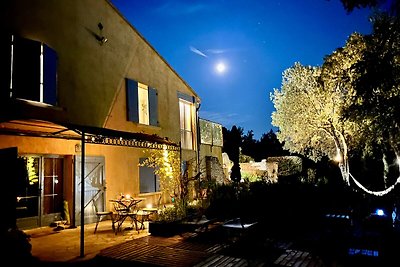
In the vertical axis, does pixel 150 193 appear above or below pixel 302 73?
below

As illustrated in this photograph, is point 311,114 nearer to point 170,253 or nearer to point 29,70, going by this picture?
point 170,253

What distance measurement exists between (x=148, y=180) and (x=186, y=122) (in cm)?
461

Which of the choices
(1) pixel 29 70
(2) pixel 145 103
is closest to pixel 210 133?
(2) pixel 145 103

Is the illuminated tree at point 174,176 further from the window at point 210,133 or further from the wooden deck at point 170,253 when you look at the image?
the window at point 210,133

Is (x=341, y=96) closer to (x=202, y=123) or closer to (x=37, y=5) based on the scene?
(x=202, y=123)

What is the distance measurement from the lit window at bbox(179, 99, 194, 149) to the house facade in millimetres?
2183

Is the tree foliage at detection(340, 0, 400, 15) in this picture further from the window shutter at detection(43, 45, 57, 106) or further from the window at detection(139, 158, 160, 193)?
the window at detection(139, 158, 160, 193)

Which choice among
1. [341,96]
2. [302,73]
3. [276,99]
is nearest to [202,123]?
[276,99]

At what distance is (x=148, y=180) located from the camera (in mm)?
11859

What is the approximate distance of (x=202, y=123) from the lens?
53.6 feet

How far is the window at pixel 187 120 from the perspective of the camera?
15114mm

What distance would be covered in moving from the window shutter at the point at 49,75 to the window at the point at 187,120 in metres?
7.16

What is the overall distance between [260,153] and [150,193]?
2532cm

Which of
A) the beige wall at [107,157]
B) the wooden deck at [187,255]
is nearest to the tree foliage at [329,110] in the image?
the wooden deck at [187,255]
